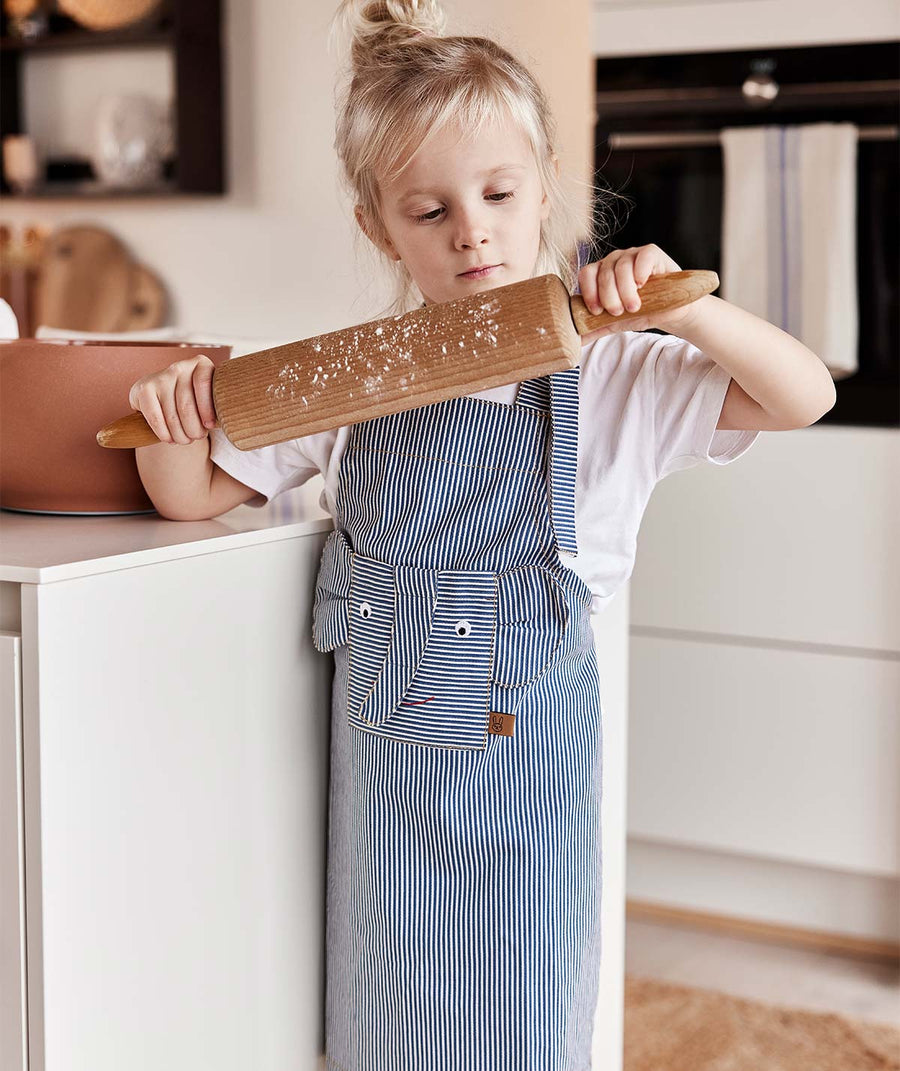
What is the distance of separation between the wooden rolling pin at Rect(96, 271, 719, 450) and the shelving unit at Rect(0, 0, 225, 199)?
2258 mm

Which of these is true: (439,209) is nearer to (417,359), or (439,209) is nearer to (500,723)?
(417,359)

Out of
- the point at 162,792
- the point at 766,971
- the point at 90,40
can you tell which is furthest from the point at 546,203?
the point at 90,40

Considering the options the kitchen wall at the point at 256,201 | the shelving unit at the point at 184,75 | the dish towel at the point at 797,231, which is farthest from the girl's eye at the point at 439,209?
the shelving unit at the point at 184,75

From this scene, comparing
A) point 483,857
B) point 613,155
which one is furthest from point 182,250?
point 483,857

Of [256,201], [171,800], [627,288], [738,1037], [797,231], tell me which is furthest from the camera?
[256,201]

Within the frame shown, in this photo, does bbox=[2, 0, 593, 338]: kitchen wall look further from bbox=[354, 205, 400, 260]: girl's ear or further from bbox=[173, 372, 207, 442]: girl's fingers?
bbox=[173, 372, 207, 442]: girl's fingers

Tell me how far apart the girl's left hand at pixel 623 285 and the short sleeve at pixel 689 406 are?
0.13 metres

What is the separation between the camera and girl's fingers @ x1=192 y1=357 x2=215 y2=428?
0.92m

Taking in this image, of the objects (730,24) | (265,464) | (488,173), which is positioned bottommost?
(265,464)

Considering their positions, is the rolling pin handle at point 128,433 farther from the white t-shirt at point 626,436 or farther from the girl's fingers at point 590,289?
the girl's fingers at point 590,289

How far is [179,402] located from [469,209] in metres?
0.25

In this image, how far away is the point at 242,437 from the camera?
0.90 metres

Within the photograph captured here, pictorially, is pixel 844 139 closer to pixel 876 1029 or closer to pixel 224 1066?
pixel 876 1029

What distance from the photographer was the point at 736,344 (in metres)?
0.87
